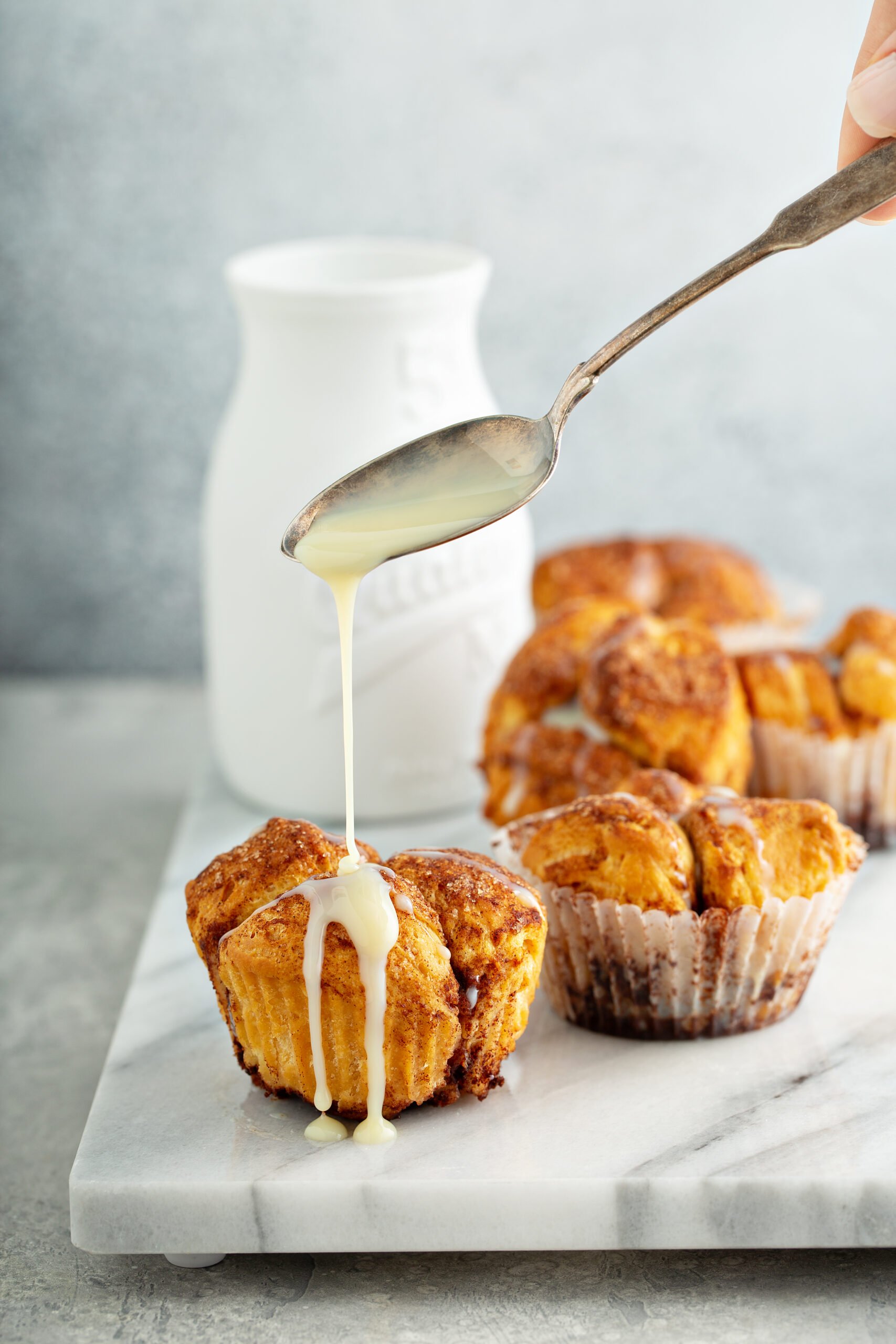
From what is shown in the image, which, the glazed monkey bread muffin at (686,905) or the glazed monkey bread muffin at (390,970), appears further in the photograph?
the glazed monkey bread muffin at (686,905)

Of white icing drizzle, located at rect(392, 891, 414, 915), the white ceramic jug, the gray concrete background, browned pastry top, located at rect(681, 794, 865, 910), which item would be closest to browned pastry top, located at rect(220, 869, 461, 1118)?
white icing drizzle, located at rect(392, 891, 414, 915)

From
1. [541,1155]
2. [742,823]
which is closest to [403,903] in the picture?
[541,1155]

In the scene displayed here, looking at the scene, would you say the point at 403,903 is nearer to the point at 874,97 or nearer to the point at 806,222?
the point at 806,222

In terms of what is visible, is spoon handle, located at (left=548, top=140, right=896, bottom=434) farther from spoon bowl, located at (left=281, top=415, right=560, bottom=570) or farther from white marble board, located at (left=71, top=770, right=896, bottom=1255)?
white marble board, located at (left=71, top=770, right=896, bottom=1255)

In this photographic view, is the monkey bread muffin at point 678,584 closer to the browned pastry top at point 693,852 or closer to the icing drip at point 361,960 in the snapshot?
the browned pastry top at point 693,852

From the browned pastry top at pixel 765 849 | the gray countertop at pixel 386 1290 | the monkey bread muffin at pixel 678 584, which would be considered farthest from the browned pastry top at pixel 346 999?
the monkey bread muffin at pixel 678 584

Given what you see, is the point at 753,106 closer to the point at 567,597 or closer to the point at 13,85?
the point at 567,597

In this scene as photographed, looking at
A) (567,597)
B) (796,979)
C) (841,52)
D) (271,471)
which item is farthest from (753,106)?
(796,979)
